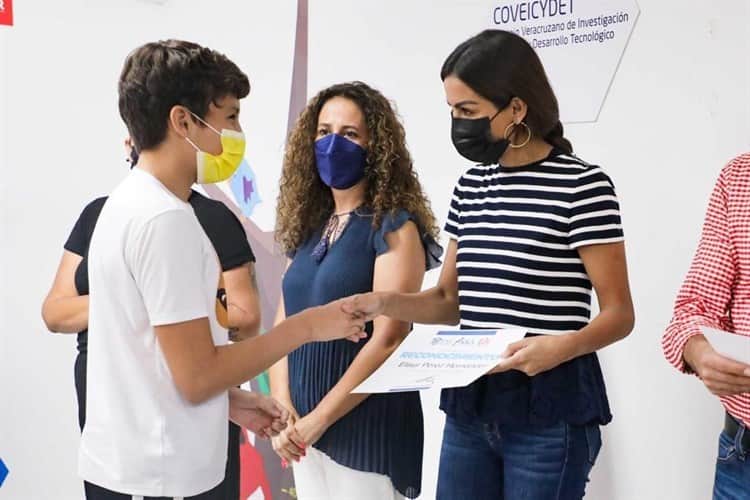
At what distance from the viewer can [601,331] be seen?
5.74 ft

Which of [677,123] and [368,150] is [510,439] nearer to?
[368,150]

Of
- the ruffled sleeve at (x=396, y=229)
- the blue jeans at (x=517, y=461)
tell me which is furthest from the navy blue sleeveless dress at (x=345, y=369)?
the blue jeans at (x=517, y=461)

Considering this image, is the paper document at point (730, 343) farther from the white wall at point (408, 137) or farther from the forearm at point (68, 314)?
the forearm at point (68, 314)

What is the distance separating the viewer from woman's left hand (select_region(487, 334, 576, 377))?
171 cm

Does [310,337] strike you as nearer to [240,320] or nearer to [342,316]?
[342,316]

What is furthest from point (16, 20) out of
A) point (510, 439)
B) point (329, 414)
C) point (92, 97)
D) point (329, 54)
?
point (510, 439)

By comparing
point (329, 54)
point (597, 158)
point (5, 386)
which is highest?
point (329, 54)

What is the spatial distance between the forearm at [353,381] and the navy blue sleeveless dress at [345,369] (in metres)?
0.04

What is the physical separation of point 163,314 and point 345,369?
85 cm

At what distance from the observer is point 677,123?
8.02 feet

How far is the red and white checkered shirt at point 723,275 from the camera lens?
175 cm

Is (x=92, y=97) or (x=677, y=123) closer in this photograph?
(x=677, y=123)

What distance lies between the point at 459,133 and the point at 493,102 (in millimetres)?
95

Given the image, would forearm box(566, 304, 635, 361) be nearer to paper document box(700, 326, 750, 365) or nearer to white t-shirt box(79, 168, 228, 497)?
paper document box(700, 326, 750, 365)
